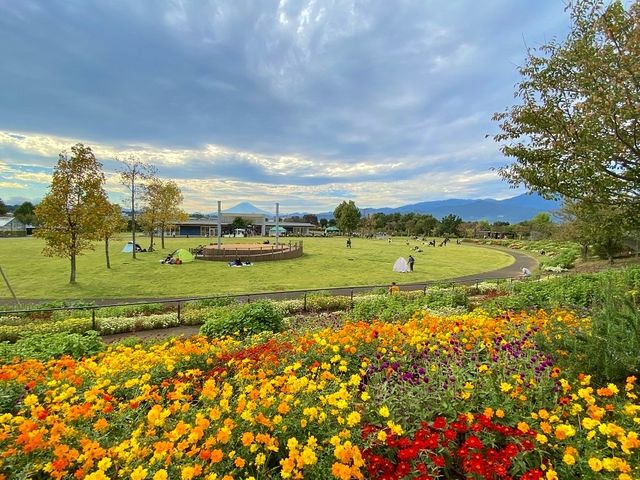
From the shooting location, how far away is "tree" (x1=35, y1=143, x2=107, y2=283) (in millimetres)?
19578

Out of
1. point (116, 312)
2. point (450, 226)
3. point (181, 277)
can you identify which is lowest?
point (181, 277)

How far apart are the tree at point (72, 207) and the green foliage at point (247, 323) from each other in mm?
16371

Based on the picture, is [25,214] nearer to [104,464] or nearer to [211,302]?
[211,302]

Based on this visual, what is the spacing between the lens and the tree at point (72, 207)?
19578 mm

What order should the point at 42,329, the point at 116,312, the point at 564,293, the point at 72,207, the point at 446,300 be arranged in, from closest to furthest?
the point at 564,293
the point at 42,329
the point at 446,300
the point at 116,312
the point at 72,207

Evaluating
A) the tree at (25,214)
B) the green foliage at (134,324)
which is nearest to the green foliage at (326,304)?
the green foliage at (134,324)

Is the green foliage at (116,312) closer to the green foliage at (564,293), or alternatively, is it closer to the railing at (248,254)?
the green foliage at (564,293)

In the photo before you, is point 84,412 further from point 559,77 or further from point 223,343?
point 559,77

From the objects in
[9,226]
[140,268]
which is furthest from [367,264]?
[9,226]

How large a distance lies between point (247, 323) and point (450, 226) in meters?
91.9

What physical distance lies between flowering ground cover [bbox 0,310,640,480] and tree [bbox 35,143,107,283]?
19.7m

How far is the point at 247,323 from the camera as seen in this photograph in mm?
7637

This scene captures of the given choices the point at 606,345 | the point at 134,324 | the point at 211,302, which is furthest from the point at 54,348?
the point at 211,302

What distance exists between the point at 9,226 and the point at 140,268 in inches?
3851
